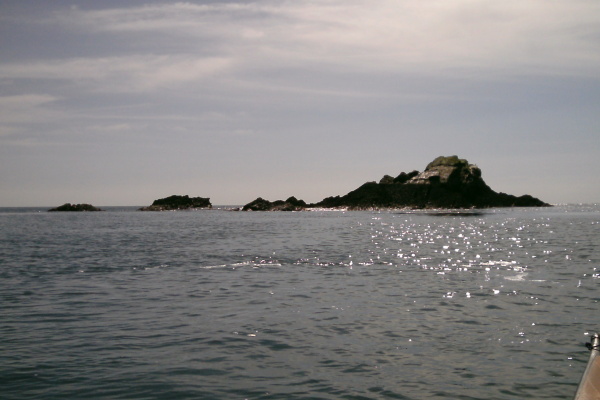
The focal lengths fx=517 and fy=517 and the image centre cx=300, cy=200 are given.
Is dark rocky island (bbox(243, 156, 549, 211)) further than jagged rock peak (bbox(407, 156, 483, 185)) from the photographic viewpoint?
Yes

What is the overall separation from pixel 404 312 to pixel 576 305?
7.44 metres

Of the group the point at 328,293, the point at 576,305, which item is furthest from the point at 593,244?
the point at 328,293

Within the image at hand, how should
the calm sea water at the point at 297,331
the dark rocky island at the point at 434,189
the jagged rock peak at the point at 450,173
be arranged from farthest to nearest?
the dark rocky island at the point at 434,189, the jagged rock peak at the point at 450,173, the calm sea water at the point at 297,331

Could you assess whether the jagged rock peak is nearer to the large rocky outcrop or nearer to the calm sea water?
the large rocky outcrop

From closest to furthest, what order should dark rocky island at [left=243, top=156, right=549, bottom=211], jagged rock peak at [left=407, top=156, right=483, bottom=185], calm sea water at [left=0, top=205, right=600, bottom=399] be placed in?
calm sea water at [left=0, top=205, right=600, bottom=399] → jagged rock peak at [left=407, top=156, right=483, bottom=185] → dark rocky island at [left=243, top=156, right=549, bottom=211]

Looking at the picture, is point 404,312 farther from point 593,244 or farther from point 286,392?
point 593,244

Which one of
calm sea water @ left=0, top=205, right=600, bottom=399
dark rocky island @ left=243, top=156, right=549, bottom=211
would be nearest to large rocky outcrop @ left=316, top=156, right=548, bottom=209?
dark rocky island @ left=243, top=156, right=549, bottom=211

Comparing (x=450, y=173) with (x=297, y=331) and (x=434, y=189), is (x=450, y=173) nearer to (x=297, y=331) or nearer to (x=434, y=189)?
(x=434, y=189)

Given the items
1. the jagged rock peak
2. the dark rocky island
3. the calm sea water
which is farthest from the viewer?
the dark rocky island

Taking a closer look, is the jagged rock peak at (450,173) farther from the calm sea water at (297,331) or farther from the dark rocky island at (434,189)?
the calm sea water at (297,331)

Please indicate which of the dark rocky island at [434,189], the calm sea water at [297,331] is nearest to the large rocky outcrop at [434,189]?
the dark rocky island at [434,189]

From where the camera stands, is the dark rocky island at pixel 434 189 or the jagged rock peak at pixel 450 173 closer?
the jagged rock peak at pixel 450 173

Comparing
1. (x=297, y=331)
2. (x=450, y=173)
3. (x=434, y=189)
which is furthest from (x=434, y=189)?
(x=297, y=331)

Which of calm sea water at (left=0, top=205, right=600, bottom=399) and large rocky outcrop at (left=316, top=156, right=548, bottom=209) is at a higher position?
large rocky outcrop at (left=316, top=156, right=548, bottom=209)
